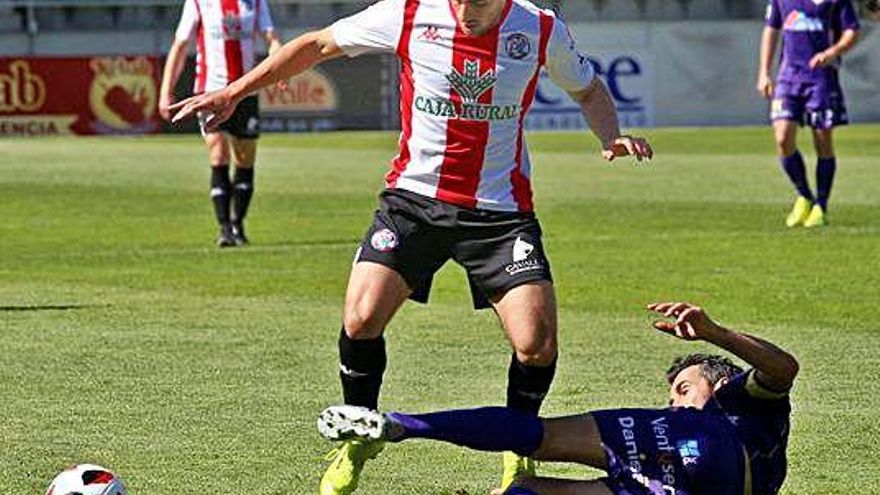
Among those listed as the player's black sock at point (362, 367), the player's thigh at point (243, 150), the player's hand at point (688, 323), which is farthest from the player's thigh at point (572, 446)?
the player's thigh at point (243, 150)

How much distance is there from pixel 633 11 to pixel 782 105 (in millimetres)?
33869

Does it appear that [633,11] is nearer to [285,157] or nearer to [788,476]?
[285,157]

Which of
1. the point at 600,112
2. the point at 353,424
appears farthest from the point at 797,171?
the point at 353,424

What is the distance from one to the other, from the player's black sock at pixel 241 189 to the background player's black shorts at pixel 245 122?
0.31 meters

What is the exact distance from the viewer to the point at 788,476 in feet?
26.9

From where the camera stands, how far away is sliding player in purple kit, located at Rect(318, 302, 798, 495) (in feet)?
22.2

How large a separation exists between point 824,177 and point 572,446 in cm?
1244

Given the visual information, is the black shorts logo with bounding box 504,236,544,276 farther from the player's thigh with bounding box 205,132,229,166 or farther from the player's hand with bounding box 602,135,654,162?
the player's thigh with bounding box 205,132,229,166

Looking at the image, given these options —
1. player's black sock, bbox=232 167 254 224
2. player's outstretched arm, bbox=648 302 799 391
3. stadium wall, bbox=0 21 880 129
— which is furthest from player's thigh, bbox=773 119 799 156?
stadium wall, bbox=0 21 880 129

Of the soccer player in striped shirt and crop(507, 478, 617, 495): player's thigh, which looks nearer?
crop(507, 478, 617, 495): player's thigh

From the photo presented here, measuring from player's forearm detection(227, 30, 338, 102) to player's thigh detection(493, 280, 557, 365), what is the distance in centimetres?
116

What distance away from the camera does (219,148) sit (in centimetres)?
1778

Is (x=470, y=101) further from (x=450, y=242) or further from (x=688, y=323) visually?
(x=688, y=323)

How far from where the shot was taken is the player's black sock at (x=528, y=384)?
8.13 m
